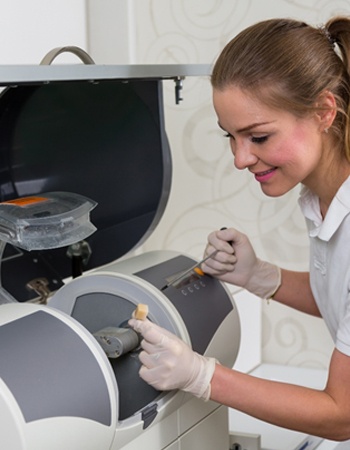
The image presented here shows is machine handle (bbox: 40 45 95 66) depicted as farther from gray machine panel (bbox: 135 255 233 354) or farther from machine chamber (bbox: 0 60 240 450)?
gray machine panel (bbox: 135 255 233 354)

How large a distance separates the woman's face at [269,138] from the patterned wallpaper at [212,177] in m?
1.02

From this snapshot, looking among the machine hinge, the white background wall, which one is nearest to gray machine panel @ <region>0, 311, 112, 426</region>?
the machine hinge

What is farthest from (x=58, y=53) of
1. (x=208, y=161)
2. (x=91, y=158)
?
(x=208, y=161)

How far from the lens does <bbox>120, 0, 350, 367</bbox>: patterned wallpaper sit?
2.35m

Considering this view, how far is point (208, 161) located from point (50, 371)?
58.3 inches

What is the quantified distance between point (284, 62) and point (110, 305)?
19.8 inches

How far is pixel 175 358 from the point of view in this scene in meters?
1.23

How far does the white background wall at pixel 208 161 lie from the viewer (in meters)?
2.26

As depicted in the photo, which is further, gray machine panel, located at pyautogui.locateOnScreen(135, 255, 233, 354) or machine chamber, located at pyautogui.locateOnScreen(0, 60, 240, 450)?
gray machine panel, located at pyautogui.locateOnScreen(135, 255, 233, 354)

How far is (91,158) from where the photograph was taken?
1560 mm

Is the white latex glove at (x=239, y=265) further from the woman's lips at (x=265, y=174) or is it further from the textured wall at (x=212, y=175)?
the textured wall at (x=212, y=175)

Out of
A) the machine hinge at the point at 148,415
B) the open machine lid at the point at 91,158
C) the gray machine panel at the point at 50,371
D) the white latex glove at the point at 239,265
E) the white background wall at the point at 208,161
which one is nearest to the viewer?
the gray machine panel at the point at 50,371

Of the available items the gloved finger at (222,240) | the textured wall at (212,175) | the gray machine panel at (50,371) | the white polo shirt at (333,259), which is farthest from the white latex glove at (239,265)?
the textured wall at (212,175)

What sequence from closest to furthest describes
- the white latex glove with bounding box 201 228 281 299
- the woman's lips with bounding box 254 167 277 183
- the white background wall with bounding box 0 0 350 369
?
1. the woman's lips with bounding box 254 167 277 183
2. the white latex glove with bounding box 201 228 281 299
3. the white background wall with bounding box 0 0 350 369
